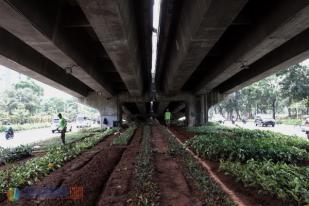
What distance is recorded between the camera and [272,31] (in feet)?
32.5

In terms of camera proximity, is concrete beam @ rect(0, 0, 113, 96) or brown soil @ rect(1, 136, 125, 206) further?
concrete beam @ rect(0, 0, 113, 96)

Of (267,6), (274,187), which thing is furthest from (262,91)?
(274,187)

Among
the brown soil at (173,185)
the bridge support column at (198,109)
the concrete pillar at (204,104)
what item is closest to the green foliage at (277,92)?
the concrete pillar at (204,104)

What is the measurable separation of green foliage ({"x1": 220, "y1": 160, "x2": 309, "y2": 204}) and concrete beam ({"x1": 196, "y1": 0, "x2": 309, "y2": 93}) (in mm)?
3916

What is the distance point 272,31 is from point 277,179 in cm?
501

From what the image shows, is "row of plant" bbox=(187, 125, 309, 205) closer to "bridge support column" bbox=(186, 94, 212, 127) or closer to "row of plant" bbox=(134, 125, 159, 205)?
"row of plant" bbox=(134, 125, 159, 205)

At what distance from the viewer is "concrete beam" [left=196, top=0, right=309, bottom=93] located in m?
8.55

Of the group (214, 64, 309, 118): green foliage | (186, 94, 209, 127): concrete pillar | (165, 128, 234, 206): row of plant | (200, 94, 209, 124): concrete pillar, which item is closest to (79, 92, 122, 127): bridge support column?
(186, 94, 209, 127): concrete pillar

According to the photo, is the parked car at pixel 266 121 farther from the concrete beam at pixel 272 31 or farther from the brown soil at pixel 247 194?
the brown soil at pixel 247 194

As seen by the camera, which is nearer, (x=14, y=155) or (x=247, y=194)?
(x=247, y=194)

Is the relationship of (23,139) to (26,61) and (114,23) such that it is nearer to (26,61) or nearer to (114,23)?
(26,61)

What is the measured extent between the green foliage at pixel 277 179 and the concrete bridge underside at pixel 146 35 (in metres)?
3.82

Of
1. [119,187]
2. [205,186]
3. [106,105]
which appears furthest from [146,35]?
[106,105]

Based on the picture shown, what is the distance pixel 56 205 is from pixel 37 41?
6046 millimetres
